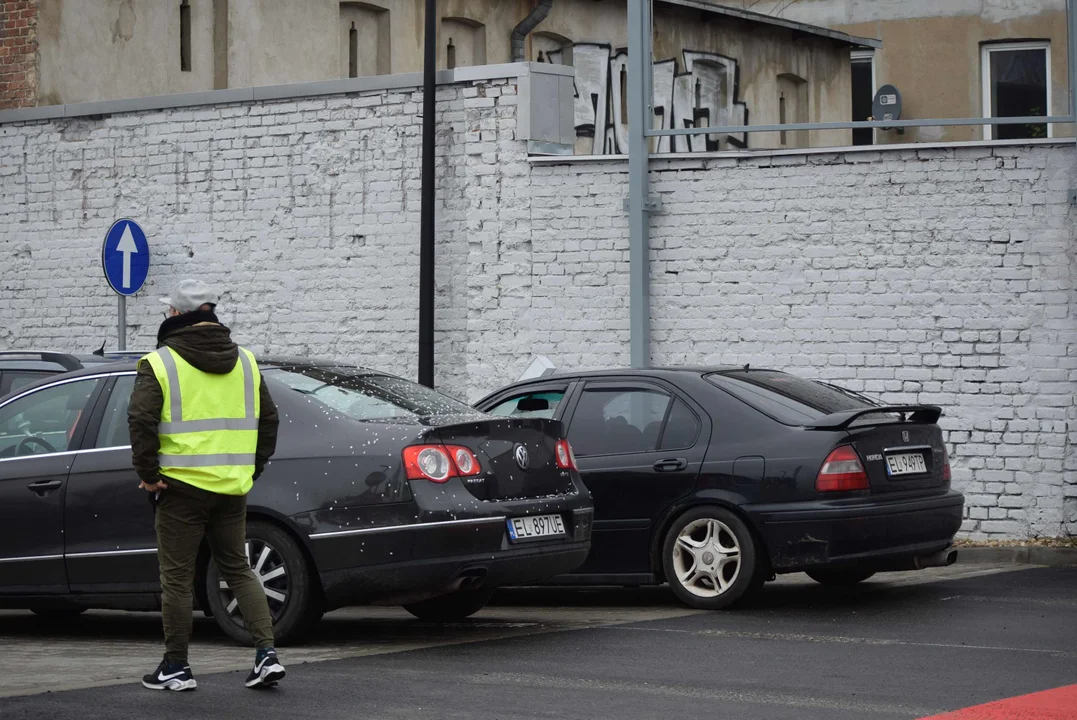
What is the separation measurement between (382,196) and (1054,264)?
6.00m

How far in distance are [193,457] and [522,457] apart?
1953mm

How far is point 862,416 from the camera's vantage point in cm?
967

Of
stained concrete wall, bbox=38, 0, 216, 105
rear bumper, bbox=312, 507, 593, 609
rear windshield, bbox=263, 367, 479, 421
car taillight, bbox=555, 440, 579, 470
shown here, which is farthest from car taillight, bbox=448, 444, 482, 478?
stained concrete wall, bbox=38, 0, 216, 105

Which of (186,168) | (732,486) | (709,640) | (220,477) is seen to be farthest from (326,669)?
(186,168)

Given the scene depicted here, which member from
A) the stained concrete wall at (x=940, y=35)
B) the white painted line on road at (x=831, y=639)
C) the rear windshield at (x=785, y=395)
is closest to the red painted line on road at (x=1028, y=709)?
the white painted line on road at (x=831, y=639)

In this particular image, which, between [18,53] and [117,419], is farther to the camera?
[18,53]

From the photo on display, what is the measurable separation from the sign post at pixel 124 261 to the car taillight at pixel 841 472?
27.7 feet

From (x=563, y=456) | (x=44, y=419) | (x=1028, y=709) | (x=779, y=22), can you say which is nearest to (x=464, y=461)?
(x=563, y=456)

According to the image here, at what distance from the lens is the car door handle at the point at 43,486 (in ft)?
28.9

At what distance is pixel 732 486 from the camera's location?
9.61 meters

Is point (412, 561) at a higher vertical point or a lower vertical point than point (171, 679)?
higher

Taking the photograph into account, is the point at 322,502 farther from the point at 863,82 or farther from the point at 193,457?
the point at 863,82

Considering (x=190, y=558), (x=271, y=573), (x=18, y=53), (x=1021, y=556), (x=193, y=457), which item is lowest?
(x=1021, y=556)

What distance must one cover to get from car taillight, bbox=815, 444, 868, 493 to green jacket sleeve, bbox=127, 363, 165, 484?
385 cm
